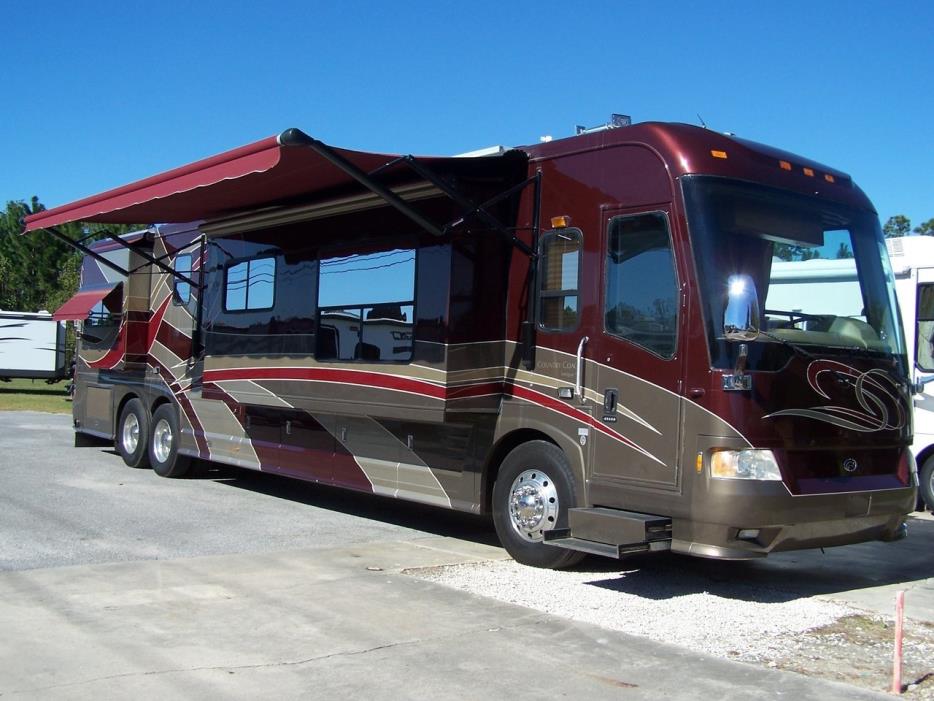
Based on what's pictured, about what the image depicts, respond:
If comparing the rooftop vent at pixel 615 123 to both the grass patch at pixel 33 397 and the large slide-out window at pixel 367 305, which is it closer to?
the large slide-out window at pixel 367 305

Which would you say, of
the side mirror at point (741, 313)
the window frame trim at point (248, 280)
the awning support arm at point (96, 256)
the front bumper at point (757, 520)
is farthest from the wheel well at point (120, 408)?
the side mirror at point (741, 313)

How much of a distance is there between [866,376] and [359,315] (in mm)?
4568

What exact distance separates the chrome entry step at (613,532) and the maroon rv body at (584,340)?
0.02 metres

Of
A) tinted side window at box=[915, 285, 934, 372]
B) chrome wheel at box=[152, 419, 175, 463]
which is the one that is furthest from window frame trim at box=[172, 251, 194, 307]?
tinted side window at box=[915, 285, 934, 372]

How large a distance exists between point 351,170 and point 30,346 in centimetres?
3041

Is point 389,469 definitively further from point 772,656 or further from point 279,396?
point 772,656

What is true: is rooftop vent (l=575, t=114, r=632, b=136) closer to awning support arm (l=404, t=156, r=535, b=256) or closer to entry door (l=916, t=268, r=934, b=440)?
awning support arm (l=404, t=156, r=535, b=256)

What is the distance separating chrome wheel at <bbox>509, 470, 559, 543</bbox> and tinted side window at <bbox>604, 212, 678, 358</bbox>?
1400 millimetres

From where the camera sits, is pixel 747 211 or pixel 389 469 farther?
pixel 389 469

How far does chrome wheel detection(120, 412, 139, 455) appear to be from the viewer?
46.3 ft

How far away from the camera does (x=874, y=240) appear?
7.85 meters

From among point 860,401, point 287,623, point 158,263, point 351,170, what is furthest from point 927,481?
point 158,263

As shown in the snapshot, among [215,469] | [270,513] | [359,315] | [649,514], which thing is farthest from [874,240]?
[215,469]

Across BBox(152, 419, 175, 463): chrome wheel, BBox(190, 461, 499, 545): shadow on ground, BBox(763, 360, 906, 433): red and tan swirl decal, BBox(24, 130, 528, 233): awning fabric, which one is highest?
BBox(24, 130, 528, 233): awning fabric
